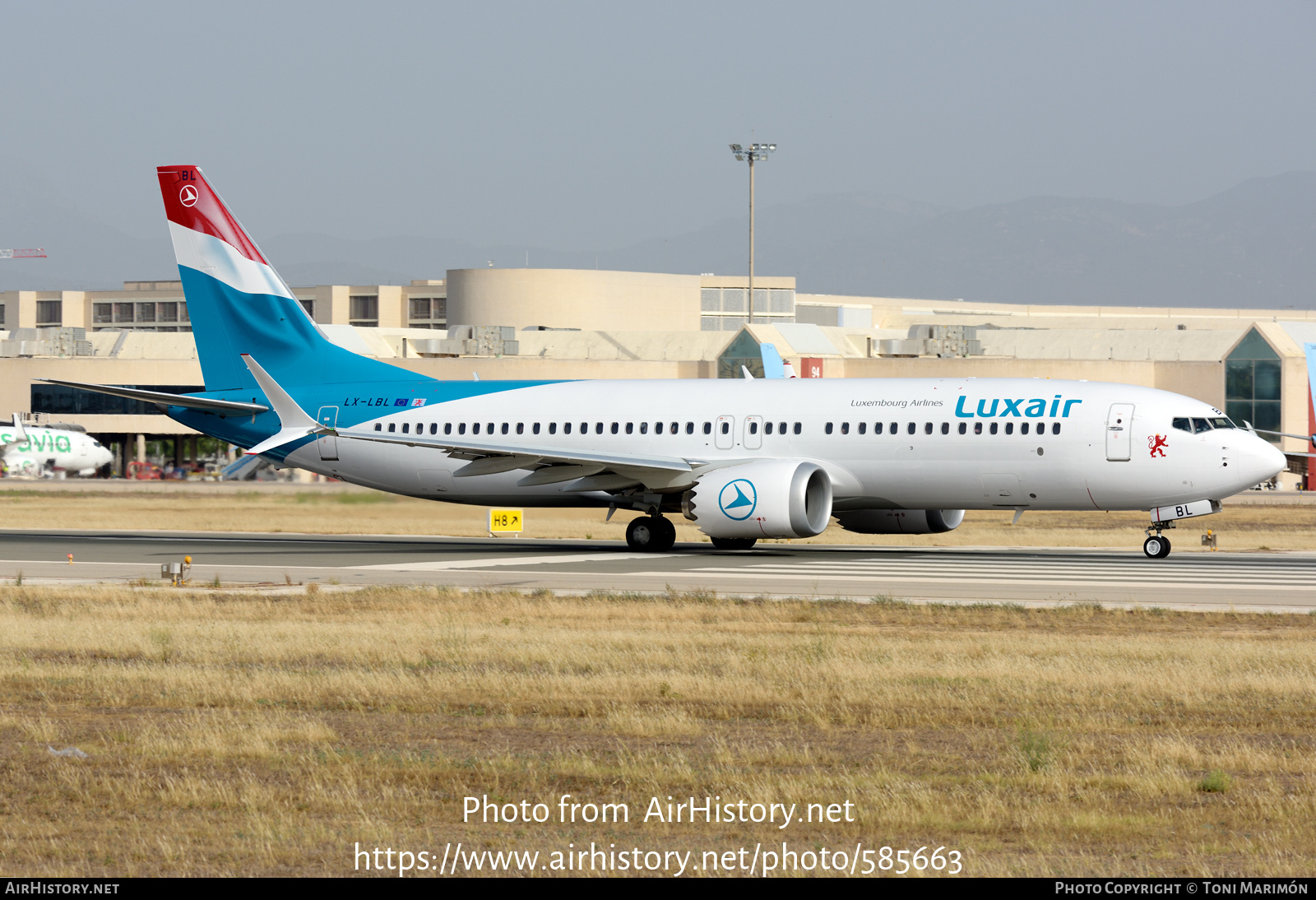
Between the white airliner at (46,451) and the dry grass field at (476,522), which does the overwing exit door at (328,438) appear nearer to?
the dry grass field at (476,522)

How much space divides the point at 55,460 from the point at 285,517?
5340 cm

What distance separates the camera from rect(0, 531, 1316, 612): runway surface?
91.5ft

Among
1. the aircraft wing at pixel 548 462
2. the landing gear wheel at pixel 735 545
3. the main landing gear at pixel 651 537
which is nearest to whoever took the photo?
the aircraft wing at pixel 548 462

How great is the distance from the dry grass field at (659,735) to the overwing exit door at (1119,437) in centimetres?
1182

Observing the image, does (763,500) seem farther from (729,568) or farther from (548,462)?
(548,462)

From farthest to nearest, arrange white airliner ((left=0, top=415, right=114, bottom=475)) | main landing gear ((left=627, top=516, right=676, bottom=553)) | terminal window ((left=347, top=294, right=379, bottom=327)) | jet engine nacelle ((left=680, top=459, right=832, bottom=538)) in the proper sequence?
terminal window ((left=347, top=294, right=379, bottom=327)) → white airliner ((left=0, top=415, right=114, bottom=475)) → main landing gear ((left=627, top=516, right=676, bottom=553)) → jet engine nacelle ((left=680, top=459, right=832, bottom=538))

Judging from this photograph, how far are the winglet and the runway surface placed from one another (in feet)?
9.02

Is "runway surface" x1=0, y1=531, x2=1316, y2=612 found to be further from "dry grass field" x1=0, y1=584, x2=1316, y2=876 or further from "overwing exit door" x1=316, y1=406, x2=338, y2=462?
"dry grass field" x1=0, y1=584, x2=1316, y2=876

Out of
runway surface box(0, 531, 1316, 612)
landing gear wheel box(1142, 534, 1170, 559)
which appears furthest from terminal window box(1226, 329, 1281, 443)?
landing gear wheel box(1142, 534, 1170, 559)

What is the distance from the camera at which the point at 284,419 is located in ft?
132

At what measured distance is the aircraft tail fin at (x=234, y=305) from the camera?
1684 inches

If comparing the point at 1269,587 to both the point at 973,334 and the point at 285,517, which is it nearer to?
the point at 285,517

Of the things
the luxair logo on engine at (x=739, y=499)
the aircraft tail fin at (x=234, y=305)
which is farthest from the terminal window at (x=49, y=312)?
the luxair logo on engine at (x=739, y=499)

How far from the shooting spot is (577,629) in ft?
72.0
